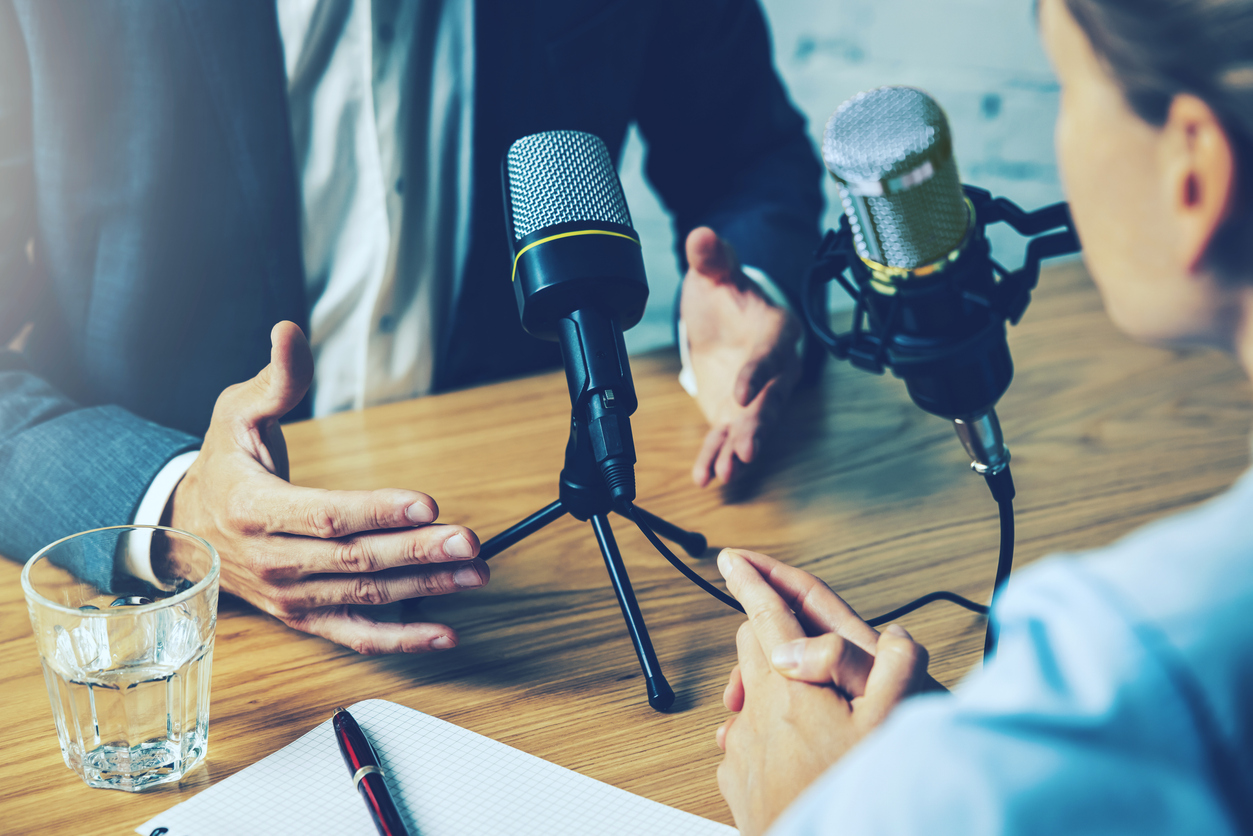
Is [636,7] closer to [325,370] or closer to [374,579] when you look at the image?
[325,370]

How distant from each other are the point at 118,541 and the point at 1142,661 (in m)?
0.51

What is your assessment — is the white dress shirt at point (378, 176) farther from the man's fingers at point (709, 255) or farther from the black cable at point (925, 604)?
the black cable at point (925, 604)

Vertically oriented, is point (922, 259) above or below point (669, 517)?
above

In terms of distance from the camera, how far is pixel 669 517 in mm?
717

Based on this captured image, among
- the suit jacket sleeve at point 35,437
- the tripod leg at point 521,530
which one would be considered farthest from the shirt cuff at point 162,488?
the tripod leg at point 521,530

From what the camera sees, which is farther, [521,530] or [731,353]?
[731,353]

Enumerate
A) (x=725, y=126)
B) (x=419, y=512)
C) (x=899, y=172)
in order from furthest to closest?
1. (x=725, y=126)
2. (x=419, y=512)
3. (x=899, y=172)

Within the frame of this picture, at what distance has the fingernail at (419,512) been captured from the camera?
531mm

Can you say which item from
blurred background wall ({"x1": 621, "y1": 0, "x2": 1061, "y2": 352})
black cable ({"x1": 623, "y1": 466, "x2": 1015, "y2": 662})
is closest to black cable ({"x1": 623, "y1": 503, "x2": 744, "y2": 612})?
black cable ({"x1": 623, "y1": 466, "x2": 1015, "y2": 662})

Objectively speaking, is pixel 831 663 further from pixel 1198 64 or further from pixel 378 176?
pixel 378 176

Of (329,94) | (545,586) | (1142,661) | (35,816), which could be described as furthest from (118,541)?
(329,94)

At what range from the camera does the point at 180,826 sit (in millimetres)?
435

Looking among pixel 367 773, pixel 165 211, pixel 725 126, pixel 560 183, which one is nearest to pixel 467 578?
pixel 367 773

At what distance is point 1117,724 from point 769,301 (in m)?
0.71
